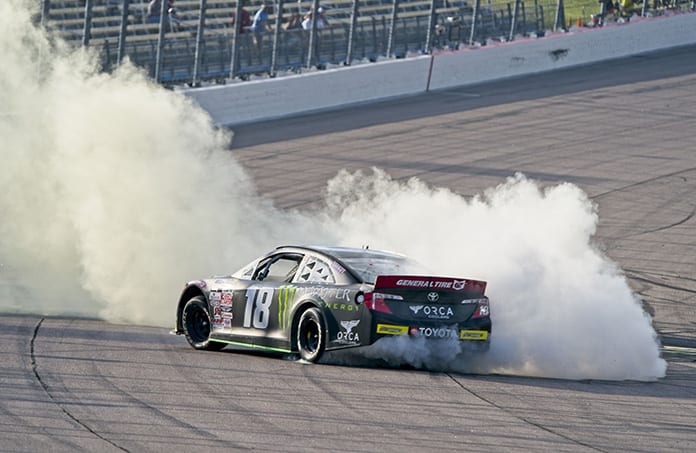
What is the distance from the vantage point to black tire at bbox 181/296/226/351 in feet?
40.2

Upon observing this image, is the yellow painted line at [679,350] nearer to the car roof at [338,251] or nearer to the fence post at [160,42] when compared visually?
the car roof at [338,251]

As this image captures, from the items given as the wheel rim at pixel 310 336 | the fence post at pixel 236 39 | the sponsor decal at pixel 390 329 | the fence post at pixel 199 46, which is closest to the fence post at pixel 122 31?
the fence post at pixel 199 46

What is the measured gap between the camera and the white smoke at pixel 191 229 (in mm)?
11227

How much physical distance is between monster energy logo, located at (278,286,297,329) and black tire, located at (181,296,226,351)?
3.98ft

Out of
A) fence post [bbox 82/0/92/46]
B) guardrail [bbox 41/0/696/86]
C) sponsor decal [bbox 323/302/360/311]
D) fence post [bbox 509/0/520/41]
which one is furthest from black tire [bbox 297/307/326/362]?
fence post [bbox 509/0/520/41]

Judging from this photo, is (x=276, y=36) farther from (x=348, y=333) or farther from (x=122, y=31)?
(x=348, y=333)

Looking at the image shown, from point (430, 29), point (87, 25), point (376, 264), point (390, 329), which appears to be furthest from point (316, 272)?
point (430, 29)

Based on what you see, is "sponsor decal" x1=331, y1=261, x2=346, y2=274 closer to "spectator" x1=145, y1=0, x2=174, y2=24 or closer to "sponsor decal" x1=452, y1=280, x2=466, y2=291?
"sponsor decal" x1=452, y1=280, x2=466, y2=291

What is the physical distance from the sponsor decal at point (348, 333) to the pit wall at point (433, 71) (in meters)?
15.8

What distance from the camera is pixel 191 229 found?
52.3ft

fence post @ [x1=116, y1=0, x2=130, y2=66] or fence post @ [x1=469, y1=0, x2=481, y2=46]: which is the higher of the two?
fence post @ [x1=469, y1=0, x2=481, y2=46]

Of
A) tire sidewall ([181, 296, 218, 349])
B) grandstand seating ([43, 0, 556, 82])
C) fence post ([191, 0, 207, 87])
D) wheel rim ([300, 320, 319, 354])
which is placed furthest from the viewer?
fence post ([191, 0, 207, 87])

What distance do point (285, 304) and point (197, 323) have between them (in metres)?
1.59

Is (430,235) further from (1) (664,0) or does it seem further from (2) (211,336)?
(1) (664,0)
